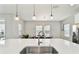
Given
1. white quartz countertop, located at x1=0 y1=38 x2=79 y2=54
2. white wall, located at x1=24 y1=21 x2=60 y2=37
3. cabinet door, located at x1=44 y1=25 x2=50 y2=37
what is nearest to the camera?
white quartz countertop, located at x1=0 y1=38 x2=79 y2=54

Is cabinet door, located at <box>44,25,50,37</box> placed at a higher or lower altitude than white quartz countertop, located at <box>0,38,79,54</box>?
higher

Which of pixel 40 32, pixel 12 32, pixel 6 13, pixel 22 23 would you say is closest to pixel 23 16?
pixel 22 23

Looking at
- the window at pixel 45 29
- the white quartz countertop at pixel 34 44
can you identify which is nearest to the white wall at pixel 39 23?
the window at pixel 45 29

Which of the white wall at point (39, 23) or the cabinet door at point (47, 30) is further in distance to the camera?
the cabinet door at point (47, 30)

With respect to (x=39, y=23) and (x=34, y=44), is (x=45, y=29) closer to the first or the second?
(x=39, y=23)

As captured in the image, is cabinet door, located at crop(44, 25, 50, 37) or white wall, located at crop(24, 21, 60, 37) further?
cabinet door, located at crop(44, 25, 50, 37)

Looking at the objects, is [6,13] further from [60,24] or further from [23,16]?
[60,24]

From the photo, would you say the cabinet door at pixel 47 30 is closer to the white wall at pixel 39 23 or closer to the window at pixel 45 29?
the window at pixel 45 29

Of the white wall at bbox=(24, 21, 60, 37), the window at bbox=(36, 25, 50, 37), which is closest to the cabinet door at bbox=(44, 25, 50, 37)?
the window at bbox=(36, 25, 50, 37)

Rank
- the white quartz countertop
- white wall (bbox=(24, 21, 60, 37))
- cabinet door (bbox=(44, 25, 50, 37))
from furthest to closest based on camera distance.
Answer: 1. cabinet door (bbox=(44, 25, 50, 37))
2. white wall (bbox=(24, 21, 60, 37))
3. the white quartz countertop

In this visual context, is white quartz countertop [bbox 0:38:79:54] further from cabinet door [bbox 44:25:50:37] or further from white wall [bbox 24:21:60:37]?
white wall [bbox 24:21:60:37]

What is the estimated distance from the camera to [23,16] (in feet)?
8.55

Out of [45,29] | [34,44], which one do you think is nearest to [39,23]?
[45,29]
